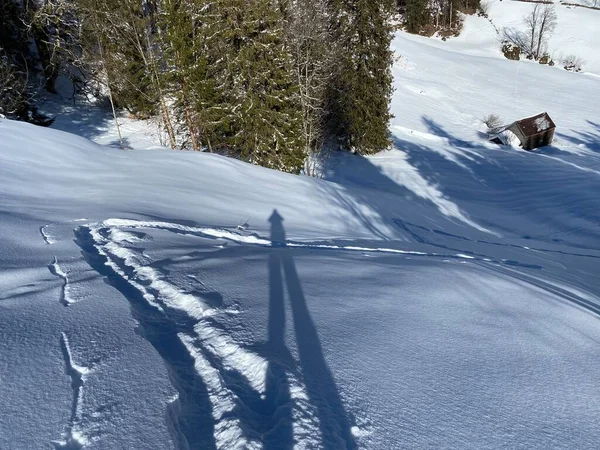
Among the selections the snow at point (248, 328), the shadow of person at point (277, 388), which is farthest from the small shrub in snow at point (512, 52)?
the shadow of person at point (277, 388)

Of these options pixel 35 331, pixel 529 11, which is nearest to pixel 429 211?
pixel 35 331

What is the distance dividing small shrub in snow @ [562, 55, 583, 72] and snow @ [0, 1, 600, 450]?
55151 millimetres

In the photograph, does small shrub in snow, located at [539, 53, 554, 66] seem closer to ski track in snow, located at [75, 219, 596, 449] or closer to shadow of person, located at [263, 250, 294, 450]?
ski track in snow, located at [75, 219, 596, 449]

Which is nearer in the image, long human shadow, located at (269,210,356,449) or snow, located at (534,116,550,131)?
long human shadow, located at (269,210,356,449)

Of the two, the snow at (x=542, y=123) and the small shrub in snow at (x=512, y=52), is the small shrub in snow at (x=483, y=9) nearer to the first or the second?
the small shrub in snow at (x=512, y=52)

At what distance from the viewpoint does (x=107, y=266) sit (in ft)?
13.1

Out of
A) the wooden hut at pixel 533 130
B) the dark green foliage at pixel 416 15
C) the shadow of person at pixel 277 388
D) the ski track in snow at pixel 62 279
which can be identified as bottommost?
the shadow of person at pixel 277 388

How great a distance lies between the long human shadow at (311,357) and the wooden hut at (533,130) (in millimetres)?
29473

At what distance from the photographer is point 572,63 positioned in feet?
177

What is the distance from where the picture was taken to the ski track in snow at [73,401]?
75.8 inches

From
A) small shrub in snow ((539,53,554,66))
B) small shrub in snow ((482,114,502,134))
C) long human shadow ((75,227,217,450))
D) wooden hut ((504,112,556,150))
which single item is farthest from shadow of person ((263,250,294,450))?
small shrub in snow ((539,53,554,66))

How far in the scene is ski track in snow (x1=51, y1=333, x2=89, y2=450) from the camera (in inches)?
75.8

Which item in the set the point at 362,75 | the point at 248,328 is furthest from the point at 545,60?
the point at 248,328

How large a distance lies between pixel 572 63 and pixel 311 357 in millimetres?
63993
